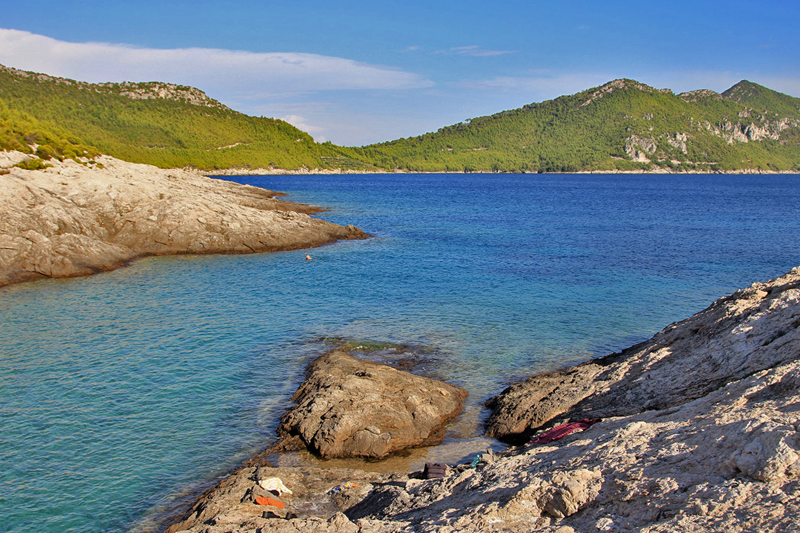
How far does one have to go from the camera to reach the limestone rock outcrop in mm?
12109

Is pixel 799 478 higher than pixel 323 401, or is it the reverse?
pixel 799 478

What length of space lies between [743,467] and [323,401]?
10013 millimetres

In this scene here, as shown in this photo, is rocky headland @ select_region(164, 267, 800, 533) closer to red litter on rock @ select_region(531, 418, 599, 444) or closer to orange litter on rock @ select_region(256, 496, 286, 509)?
orange litter on rock @ select_region(256, 496, 286, 509)

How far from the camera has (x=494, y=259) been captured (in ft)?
134

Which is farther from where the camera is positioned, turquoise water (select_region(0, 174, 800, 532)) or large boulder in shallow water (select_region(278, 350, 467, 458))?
large boulder in shallow water (select_region(278, 350, 467, 458))

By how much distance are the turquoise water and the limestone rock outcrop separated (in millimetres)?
1473

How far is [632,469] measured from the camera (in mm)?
8320

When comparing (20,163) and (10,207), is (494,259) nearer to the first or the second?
(10,207)

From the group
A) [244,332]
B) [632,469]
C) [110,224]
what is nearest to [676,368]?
[632,469]

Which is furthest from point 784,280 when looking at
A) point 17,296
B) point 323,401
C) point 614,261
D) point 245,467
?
point 17,296

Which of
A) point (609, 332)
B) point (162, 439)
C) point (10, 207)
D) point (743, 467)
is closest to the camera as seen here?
point (743, 467)

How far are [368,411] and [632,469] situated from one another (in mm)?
7384

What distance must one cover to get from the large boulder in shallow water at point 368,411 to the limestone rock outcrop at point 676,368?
1.62m

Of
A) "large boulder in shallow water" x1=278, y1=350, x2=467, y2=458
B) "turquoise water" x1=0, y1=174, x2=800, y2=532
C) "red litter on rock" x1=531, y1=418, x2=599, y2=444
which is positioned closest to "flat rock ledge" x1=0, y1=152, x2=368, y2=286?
"turquoise water" x1=0, y1=174, x2=800, y2=532
